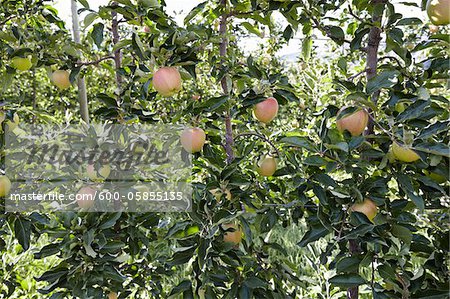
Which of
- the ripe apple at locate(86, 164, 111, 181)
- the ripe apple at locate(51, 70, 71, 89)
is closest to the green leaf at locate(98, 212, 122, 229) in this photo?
the ripe apple at locate(86, 164, 111, 181)

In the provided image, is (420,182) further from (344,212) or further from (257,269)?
(257,269)

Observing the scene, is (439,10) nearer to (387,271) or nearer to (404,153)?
(404,153)

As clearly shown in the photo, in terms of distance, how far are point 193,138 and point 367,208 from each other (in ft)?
1.48

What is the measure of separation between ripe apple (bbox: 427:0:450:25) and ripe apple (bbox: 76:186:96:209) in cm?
94

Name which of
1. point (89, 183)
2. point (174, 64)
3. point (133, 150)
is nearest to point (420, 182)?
point (174, 64)

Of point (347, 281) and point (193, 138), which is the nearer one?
point (347, 281)

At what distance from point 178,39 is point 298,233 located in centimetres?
249

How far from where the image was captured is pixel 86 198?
47.0 inches

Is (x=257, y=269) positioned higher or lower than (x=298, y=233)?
higher

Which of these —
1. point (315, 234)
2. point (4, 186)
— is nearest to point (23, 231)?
point (4, 186)

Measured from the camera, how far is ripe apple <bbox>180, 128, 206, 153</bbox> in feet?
3.70

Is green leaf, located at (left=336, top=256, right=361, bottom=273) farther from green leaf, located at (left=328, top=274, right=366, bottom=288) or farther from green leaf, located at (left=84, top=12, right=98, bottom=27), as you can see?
green leaf, located at (left=84, top=12, right=98, bottom=27)

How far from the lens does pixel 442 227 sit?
108 cm

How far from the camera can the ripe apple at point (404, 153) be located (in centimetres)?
88
